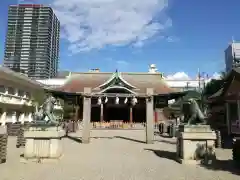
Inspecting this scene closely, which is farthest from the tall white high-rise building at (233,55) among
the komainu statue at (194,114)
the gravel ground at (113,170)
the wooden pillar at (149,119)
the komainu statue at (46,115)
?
the komainu statue at (46,115)

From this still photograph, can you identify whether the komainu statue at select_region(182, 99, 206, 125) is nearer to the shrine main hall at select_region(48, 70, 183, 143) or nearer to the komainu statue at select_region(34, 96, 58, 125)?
the komainu statue at select_region(34, 96, 58, 125)

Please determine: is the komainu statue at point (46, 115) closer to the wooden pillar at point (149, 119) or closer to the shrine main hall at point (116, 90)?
the wooden pillar at point (149, 119)

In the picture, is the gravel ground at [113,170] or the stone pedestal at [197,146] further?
the stone pedestal at [197,146]

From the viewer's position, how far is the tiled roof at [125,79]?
130ft

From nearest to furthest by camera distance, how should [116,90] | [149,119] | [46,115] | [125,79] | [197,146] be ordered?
[197,146], [46,115], [149,119], [116,90], [125,79]

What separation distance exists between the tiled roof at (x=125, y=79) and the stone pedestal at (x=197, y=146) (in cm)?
2954

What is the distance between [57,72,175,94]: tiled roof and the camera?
130 feet

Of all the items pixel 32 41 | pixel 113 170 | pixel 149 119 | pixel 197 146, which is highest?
pixel 32 41

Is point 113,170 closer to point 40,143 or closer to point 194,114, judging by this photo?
point 40,143

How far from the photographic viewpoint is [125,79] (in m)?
42.4

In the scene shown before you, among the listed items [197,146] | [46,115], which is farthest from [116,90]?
[197,146]

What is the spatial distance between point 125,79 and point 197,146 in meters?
34.0

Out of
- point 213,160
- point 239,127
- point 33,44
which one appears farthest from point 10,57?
point 213,160

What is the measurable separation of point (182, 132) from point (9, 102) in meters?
22.7
